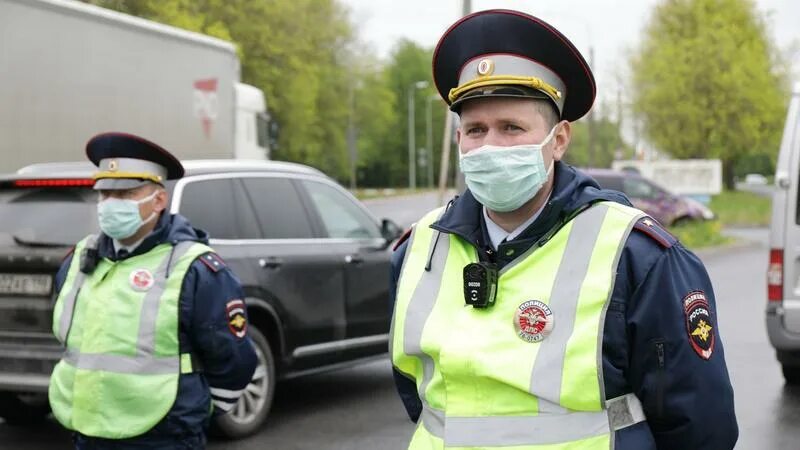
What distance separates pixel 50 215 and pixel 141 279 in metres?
2.78

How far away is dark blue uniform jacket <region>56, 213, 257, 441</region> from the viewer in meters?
3.76

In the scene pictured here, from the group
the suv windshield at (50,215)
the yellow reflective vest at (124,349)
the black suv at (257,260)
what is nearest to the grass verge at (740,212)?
the black suv at (257,260)

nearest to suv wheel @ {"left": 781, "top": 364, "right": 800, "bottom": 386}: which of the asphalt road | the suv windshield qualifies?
the asphalt road

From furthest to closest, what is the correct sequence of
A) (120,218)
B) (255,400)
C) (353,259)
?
(353,259)
(255,400)
(120,218)

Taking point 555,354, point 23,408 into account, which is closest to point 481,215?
point 555,354

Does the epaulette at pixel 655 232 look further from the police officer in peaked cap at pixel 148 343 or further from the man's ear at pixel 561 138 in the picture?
the police officer in peaked cap at pixel 148 343

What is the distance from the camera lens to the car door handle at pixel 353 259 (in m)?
7.74

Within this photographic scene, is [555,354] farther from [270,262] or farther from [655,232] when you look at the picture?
[270,262]

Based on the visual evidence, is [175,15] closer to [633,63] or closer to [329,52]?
[329,52]

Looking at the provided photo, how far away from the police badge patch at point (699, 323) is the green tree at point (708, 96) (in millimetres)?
46966

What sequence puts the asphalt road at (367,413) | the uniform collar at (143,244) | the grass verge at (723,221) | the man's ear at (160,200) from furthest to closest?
the grass verge at (723,221), the asphalt road at (367,413), the man's ear at (160,200), the uniform collar at (143,244)

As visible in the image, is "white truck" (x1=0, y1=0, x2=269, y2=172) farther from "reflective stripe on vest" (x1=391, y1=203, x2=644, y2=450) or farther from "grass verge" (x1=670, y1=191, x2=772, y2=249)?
"reflective stripe on vest" (x1=391, y1=203, x2=644, y2=450)

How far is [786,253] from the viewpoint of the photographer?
302 inches

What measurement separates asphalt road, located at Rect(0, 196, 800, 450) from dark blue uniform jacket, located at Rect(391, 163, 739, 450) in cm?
443
